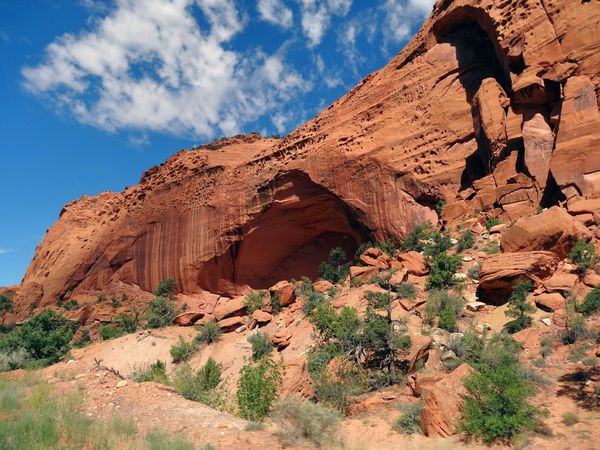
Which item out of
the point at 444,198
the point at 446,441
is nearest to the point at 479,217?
the point at 444,198

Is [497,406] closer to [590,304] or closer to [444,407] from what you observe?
[444,407]

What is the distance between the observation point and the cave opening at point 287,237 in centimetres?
2686

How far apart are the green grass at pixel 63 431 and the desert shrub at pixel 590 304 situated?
1091 centimetres

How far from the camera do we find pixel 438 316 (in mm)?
14633

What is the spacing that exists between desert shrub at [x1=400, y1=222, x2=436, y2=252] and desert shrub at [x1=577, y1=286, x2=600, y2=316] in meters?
8.95

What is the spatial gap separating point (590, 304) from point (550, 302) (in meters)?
1.33

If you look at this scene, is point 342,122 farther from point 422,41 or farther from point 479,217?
point 479,217

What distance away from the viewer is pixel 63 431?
599cm

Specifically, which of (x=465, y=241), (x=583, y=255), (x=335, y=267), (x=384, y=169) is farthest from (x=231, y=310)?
(x=583, y=255)

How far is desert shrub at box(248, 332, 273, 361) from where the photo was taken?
1786 centimetres

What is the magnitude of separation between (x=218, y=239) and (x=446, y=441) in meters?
23.6

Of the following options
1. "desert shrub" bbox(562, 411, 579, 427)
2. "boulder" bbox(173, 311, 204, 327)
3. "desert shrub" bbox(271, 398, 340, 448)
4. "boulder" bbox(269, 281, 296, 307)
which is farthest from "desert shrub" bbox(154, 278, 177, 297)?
"desert shrub" bbox(562, 411, 579, 427)

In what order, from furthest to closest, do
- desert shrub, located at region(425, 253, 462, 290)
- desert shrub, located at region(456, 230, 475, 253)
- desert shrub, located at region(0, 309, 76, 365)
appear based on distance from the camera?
desert shrub, located at region(456, 230, 475, 253)
desert shrub, located at region(0, 309, 76, 365)
desert shrub, located at region(425, 253, 462, 290)

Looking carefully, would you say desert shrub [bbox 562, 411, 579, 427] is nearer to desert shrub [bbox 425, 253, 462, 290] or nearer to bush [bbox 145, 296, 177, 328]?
desert shrub [bbox 425, 253, 462, 290]
